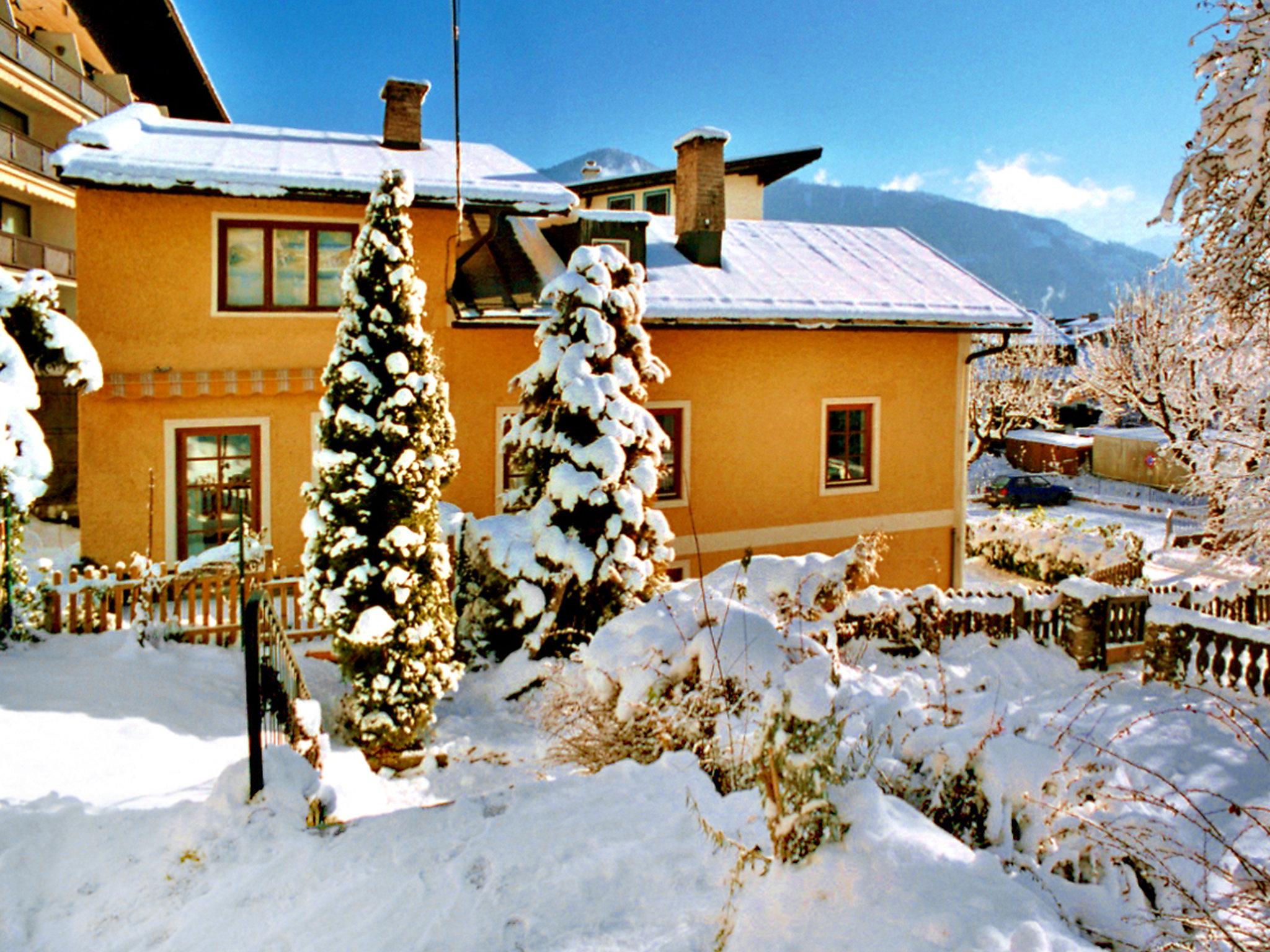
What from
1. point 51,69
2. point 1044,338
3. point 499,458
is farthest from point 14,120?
point 1044,338

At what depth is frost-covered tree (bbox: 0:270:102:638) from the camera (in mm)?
8602

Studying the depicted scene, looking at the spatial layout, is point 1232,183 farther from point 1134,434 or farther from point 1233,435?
point 1134,434

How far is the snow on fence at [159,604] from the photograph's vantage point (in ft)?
29.9

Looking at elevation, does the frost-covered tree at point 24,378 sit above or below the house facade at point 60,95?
below

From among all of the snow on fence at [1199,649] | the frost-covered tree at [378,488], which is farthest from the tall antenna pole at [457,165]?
the snow on fence at [1199,649]

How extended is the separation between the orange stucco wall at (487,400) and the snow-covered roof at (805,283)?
22.3 inches

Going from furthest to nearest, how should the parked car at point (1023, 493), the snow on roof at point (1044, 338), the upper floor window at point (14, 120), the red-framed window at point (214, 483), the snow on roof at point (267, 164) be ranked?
the snow on roof at point (1044, 338)
the parked car at point (1023, 493)
the upper floor window at point (14, 120)
the red-framed window at point (214, 483)
the snow on roof at point (267, 164)

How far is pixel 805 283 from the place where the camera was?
1514 cm

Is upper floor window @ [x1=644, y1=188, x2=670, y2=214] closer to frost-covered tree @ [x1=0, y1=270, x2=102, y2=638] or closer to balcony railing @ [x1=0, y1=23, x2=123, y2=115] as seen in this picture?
balcony railing @ [x1=0, y1=23, x2=123, y2=115]

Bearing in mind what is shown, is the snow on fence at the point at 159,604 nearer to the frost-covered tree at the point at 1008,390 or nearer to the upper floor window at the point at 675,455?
the upper floor window at the point at 675,455

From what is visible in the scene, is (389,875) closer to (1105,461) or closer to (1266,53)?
(1266,53)

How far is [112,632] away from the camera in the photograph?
9.18 metres

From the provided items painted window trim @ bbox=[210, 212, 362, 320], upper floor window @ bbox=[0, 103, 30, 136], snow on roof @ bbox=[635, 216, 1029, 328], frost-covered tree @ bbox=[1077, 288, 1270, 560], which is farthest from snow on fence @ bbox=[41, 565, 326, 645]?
upper floor window @ bbox=[0, 103, 30, 136]

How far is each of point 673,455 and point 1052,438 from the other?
33.4 m
